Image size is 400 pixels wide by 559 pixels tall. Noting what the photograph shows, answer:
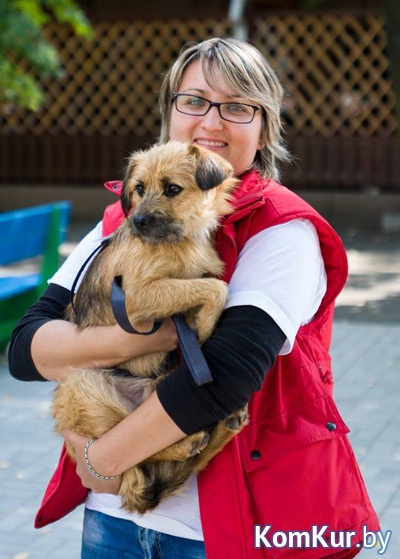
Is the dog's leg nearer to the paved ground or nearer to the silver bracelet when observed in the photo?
the silver bracelet

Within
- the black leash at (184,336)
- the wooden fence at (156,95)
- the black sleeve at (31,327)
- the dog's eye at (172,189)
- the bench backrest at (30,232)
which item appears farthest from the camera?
the wooden fence at (156,95)

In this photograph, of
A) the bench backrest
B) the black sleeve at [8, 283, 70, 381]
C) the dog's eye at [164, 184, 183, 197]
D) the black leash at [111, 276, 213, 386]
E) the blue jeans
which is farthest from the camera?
the bench backrest

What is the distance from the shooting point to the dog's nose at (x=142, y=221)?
2344 mm

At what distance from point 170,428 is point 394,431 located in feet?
13.0

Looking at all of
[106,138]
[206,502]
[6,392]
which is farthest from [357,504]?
[106,138]

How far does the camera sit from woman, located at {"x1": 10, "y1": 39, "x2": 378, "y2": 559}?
1934 millimetres

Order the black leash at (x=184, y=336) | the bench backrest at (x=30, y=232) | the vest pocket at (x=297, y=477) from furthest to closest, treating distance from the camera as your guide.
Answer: the bench backrest at (x=30, y=232), the vest pocket at (x=297, y=477), the black leash at (x=184, y=336)

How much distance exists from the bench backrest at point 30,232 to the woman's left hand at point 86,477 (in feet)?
16.5

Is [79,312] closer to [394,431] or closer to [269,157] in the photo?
[269,157]

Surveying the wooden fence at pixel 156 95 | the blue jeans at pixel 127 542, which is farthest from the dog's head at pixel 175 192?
the wooden fence at pixel 156 95

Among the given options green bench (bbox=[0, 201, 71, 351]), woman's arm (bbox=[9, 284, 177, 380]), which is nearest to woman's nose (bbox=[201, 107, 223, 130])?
woman's arm (bbox=[9, 284, 177, 380])

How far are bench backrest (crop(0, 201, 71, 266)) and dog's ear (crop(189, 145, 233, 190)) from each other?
481 cm

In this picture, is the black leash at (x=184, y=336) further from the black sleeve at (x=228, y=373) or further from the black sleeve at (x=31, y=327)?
the black sleeve at (x=31, y=327)

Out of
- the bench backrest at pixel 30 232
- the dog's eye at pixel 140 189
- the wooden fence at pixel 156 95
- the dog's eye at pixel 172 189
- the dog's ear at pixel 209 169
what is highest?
the dog's ear at pixel 209 169
